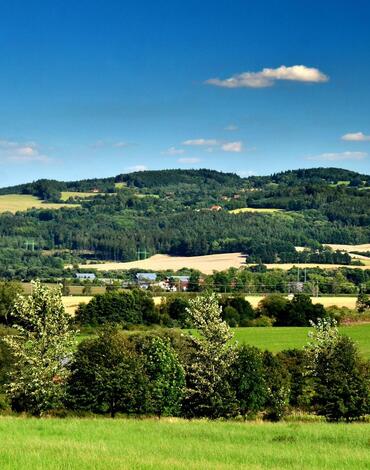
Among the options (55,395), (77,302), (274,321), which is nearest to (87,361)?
(55,395)

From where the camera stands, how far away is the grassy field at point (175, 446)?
818 inches

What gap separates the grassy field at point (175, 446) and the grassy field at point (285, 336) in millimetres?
48313

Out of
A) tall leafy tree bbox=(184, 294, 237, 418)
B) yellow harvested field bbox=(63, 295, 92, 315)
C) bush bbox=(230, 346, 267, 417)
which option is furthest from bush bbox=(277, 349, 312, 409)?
yellow harvested field bbox=(63, 295, 92, 315)

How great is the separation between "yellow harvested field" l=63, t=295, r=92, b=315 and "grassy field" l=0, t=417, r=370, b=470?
251 ft

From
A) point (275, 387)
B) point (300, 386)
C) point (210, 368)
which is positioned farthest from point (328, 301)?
point (210, 368)

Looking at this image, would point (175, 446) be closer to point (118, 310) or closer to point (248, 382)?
point (248, 382)

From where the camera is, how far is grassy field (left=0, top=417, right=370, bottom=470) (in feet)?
68.2

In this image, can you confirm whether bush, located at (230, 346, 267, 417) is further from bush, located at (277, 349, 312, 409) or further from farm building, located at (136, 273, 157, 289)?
farm building, located at (136, 273, 157, 289)

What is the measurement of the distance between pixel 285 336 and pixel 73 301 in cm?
3963

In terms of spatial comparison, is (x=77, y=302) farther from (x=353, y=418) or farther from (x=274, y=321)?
(x=353, y=418)

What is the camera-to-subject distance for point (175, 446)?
1037 inches

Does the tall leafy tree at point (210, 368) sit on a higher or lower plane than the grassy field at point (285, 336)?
higher

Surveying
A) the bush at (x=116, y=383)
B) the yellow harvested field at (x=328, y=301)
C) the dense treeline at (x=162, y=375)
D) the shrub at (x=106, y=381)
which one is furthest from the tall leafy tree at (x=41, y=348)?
the yellow harvested field at (x=328, y=301)

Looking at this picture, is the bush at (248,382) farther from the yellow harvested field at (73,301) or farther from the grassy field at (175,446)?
the yellow harvested field at (73,301)
